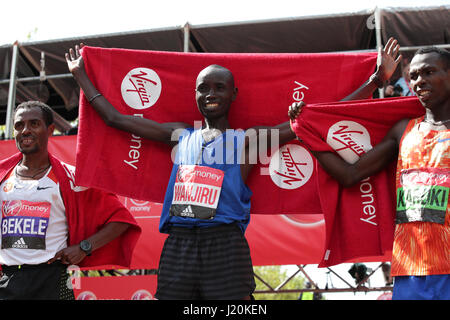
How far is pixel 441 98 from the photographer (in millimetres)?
2748

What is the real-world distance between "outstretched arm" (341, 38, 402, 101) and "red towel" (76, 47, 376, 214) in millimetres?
164

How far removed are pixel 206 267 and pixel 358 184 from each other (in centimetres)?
111

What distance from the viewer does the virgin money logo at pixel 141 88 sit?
3635mm

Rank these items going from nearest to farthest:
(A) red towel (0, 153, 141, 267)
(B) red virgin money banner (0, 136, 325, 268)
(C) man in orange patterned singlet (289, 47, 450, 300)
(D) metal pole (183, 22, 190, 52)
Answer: (C) man in orange patterned singlet (289, 47, 450, 300)
(A) red towel (0, 153, 141, 267)
(B) red virgin money banner (0, 136, 325, 268)
(D) metal pole (183, 22, 190, 52)

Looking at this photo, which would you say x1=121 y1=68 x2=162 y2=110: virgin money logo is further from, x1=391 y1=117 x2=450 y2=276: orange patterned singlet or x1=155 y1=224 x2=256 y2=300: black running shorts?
x1=391 y1=117 x2=450 y2=276: orange patterned singlet

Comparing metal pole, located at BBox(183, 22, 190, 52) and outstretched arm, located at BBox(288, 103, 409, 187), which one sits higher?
metal pole, located at BBox(183, 22, 190, 52)

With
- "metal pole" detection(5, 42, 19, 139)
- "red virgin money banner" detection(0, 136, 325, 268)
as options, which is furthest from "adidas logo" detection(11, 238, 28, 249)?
"metal pole" detection(5, 42, 19, 139)

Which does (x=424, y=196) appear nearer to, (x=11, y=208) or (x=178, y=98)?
(x=178, y=98)

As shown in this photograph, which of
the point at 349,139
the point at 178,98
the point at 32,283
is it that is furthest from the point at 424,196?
the point at 32,283

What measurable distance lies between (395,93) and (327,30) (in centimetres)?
113

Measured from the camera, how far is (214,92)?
319 centimetres

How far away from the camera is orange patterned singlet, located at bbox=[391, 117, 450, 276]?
97.9 inches

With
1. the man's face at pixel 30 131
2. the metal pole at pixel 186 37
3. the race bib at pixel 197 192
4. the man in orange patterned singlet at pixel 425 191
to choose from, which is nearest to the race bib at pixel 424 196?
the man in orange patterned singlet at pixel 425 191
